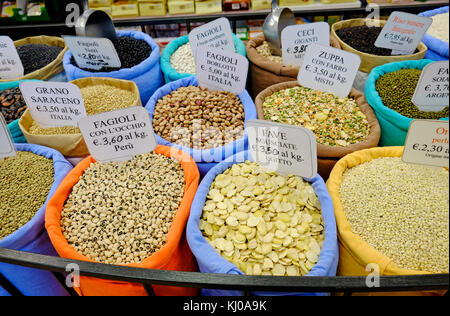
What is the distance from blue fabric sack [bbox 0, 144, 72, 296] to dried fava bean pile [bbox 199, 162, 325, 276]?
57cm

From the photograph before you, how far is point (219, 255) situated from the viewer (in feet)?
3.11

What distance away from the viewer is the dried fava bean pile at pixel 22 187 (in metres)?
→ 1.12

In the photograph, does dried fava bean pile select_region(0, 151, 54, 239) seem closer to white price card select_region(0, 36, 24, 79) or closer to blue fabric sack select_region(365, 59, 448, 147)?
white price card select_region(0, 36, 24, 79)

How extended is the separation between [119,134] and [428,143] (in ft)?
3.21

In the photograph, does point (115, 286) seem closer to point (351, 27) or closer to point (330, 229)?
point (330, 229)

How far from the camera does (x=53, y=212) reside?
1.10 metres

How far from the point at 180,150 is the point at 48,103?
0.58 m

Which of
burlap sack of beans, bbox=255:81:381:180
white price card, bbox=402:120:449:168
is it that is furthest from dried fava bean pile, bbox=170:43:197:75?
white price card, bbox=402:120:449:168

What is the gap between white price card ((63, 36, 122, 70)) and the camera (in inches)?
63.3

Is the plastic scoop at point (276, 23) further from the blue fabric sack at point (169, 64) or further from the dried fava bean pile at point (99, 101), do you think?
the dried fava bean pile at point (99, 101)

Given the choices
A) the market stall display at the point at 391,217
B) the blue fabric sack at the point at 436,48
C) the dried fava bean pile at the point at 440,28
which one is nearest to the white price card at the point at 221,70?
the market stall display at the point at 391,217

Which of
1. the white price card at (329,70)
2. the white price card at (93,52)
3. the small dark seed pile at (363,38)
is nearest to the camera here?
the white price card at (329,70)

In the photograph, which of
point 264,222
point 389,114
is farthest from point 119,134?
point 389,114

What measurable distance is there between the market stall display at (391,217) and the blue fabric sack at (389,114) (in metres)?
0.19
